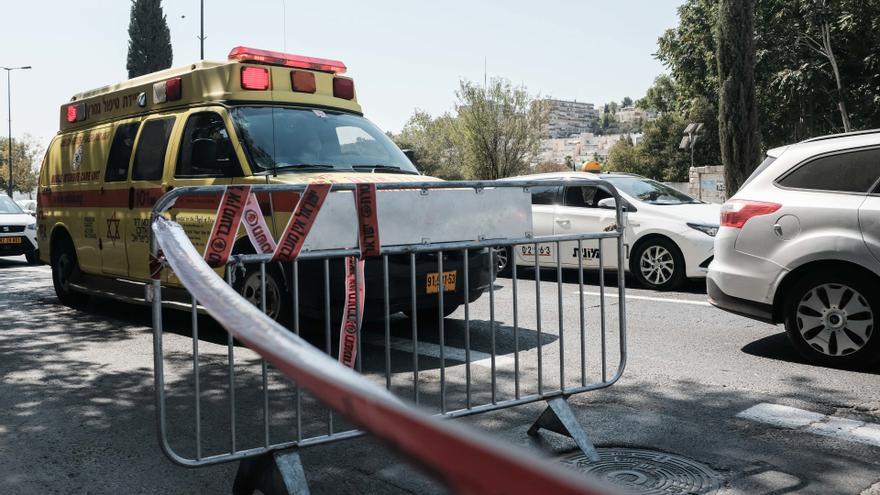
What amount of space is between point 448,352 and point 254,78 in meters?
3.06

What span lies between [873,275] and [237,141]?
496cm

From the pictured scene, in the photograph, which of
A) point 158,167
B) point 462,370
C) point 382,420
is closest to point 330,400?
point 382,420

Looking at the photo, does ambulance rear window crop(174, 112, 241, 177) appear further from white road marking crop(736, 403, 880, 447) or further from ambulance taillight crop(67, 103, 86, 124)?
white road marking crop(736, 403, 880, 447)

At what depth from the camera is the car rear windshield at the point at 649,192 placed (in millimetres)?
11086

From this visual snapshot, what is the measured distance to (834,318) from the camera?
5.93m

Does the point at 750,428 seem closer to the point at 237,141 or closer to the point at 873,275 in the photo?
the point at 873,275

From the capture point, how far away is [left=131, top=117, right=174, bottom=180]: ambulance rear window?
7766mm

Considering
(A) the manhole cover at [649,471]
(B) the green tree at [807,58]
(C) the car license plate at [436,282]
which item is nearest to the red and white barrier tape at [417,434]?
(A) the manhole cover at [649,471]

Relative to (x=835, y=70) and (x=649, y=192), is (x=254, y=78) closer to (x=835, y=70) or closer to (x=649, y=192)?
(x=649, y=192)

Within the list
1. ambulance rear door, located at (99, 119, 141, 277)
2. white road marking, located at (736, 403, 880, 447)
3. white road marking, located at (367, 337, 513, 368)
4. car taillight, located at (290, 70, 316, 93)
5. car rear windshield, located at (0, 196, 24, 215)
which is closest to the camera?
white road marking, located at (736, 403, 880, 447)

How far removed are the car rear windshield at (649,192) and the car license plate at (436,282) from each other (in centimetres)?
627

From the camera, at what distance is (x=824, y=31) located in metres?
30.6

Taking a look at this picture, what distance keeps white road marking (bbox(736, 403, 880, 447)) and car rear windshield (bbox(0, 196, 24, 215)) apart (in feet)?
55.0

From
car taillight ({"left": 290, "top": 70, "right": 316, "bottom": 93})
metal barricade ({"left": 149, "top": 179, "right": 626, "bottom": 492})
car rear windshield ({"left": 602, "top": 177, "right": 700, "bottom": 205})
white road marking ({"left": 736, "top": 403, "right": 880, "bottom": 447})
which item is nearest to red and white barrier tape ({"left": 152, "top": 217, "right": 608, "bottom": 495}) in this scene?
metal barricade ({"left": 149, "top": 179, "right": 626, "bottom": 492})
